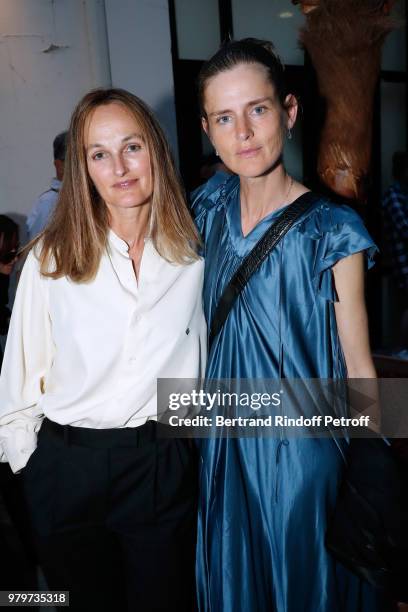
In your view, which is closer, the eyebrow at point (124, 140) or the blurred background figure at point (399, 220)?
the eyebrow at point (124, 140)

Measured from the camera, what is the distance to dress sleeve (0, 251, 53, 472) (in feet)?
5.01

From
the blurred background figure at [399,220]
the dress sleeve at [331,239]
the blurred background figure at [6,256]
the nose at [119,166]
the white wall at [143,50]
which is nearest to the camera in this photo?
the dress sleeve at [331,239]

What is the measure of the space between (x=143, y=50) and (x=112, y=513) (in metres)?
3.02

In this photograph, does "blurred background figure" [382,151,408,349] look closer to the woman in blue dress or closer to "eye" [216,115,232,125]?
the woman in blue dress

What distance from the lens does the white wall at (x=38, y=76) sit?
10.4 ft

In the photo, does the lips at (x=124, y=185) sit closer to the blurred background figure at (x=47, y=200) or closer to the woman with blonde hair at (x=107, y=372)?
the woman with blonde hair at (x=107, y=372)

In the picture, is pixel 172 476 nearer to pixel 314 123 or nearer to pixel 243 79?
pixel 243 79

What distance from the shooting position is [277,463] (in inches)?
59.6

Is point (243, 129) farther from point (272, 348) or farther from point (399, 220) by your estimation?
point (399, 220)

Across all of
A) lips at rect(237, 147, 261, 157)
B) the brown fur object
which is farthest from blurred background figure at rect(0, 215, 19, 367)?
lips at rect(237, 147, 261, 157)

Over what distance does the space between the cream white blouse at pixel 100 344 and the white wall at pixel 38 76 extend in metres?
1.93

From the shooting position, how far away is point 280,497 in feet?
4.95

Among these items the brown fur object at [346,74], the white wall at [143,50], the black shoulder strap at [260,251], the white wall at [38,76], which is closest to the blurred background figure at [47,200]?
the white wall at [38,76]

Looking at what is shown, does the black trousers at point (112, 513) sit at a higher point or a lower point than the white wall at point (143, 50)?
lower
